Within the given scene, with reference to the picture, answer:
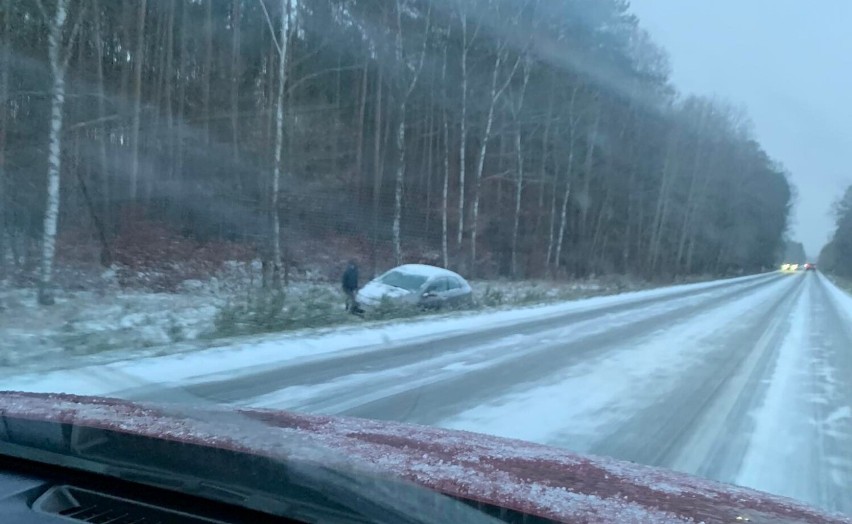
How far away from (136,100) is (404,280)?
13.3 meters

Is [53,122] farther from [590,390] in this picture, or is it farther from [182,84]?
[182,84]

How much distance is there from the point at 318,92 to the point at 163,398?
28374 mm

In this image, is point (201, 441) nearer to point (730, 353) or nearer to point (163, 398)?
point (163, 398)

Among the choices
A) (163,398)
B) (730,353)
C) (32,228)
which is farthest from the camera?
(32,228)

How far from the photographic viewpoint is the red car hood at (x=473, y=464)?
3457 millimetres

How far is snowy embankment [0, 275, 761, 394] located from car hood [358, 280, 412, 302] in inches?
58.8

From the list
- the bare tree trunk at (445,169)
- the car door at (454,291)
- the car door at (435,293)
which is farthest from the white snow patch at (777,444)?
the bare tree trunk at (445,169)

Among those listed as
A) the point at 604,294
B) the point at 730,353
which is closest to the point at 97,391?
the point at 730,353

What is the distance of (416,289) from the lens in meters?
22.2

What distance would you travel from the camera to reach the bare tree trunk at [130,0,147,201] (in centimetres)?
2923

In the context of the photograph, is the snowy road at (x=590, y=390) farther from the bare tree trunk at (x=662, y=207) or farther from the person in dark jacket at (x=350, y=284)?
the bare tree trunk at (x=662, y=207)

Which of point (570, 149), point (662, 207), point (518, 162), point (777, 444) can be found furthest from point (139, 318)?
point (662, 207)

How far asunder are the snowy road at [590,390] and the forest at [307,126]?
956 centimetres

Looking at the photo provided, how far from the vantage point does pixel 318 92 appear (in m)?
36.0
